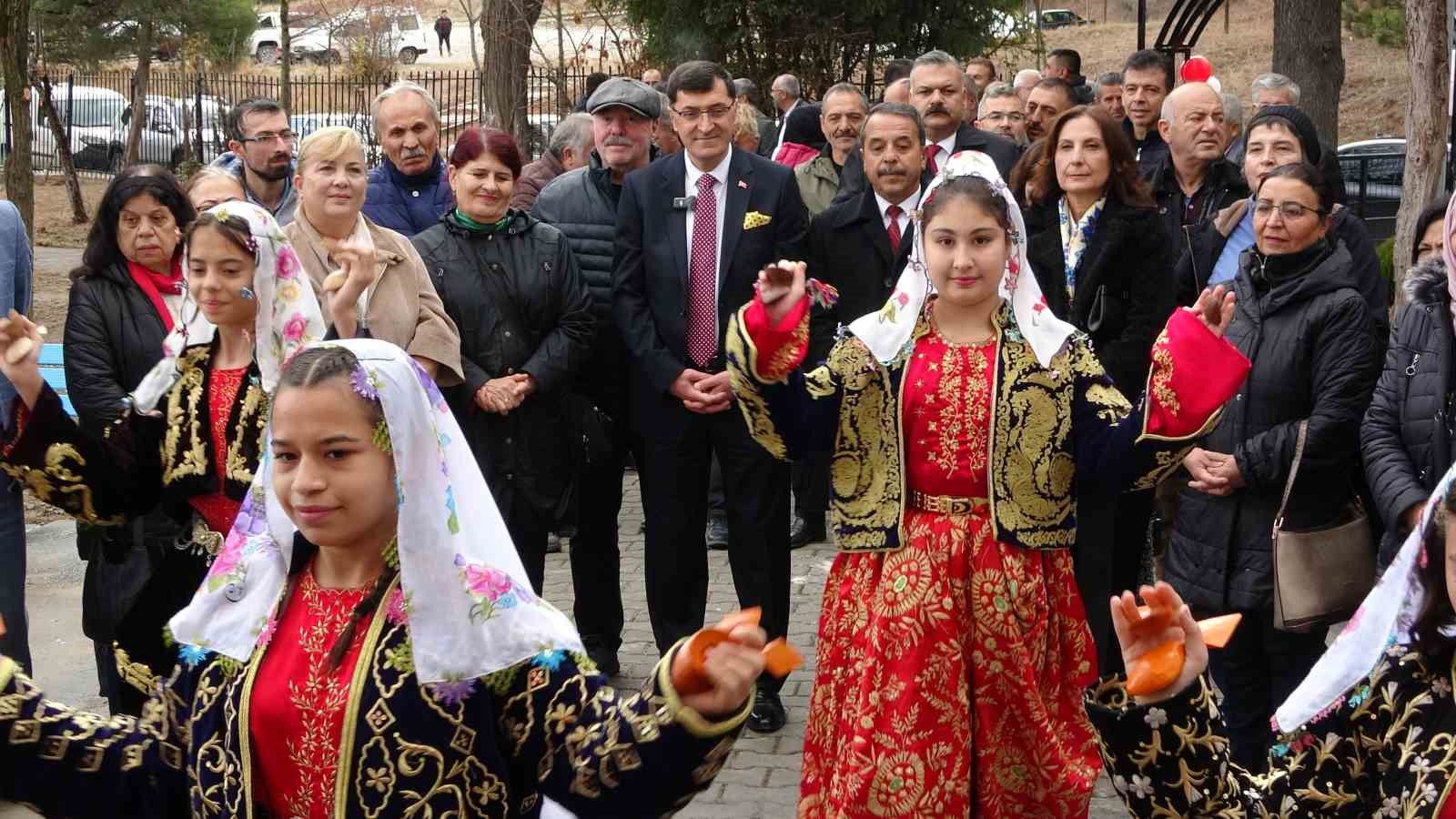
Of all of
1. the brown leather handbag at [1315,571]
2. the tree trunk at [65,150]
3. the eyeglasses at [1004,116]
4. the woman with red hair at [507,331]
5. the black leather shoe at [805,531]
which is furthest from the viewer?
the tree trunk at [65,150]

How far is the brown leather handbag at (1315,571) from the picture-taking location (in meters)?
4.97

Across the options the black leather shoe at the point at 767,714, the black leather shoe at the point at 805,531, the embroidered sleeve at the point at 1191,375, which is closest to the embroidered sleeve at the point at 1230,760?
the embroidered sleeve at the point at 1191,375

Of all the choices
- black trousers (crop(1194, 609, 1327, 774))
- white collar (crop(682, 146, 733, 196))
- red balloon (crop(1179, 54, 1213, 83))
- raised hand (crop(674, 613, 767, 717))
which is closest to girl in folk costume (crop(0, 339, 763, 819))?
raised hand (crop(674, 613, 767, 717))

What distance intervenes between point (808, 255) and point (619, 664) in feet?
5.98

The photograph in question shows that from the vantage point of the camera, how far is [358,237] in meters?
5.43

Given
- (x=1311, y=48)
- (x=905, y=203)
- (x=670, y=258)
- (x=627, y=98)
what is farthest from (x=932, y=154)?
(x=1311, y=48)

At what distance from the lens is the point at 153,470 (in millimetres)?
4309

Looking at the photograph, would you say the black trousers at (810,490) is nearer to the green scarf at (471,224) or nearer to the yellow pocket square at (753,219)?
the yellow pocket square at (753,219)

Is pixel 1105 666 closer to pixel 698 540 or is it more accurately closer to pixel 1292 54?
pixel 698 540

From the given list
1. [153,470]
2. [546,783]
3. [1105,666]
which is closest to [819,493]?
[1105,666]

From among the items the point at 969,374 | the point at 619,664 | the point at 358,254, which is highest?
the point at 358,254

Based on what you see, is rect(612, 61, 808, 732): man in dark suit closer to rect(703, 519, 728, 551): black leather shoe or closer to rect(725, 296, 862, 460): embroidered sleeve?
rect(725, 296, 862, 460): embroidered sleeve

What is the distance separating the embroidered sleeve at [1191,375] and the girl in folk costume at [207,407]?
214cm

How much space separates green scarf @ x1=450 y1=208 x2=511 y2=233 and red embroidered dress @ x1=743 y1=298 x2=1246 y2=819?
2117 millimetres
